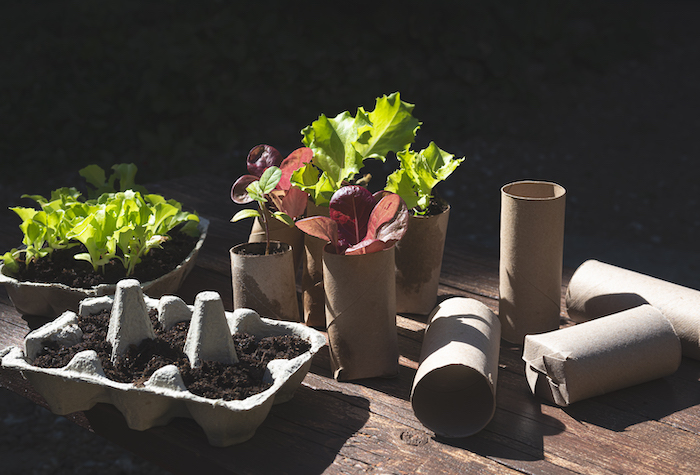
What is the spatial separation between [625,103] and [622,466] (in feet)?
14.3

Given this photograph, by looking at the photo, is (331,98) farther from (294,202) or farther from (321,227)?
(321,227)

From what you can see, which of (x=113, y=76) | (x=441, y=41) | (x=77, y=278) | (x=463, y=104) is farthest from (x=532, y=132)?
(x=77, y=278)

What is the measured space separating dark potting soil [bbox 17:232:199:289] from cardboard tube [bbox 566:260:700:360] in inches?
31.8

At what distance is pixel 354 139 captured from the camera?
1174 mm

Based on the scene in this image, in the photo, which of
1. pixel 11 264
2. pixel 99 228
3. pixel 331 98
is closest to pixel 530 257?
pixel 99 228

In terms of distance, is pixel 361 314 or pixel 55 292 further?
pixel 55 292

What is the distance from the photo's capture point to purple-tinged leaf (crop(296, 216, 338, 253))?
3.34 feet

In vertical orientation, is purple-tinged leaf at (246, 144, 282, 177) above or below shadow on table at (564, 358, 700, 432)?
above

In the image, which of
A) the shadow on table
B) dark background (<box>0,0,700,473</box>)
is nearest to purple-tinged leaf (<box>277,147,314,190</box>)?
the shadow on table

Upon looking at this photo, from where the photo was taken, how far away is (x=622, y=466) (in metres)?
0.89

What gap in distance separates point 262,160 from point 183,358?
436 millimetres

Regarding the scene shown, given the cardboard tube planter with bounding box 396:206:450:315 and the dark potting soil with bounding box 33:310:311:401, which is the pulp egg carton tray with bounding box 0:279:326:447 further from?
the cardboard tube planter with bounding box 396:206:450:315

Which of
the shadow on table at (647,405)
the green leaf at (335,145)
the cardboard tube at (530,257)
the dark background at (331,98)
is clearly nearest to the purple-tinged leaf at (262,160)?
the green leaf at (335,145)

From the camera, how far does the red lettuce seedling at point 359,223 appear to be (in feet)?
3.30
